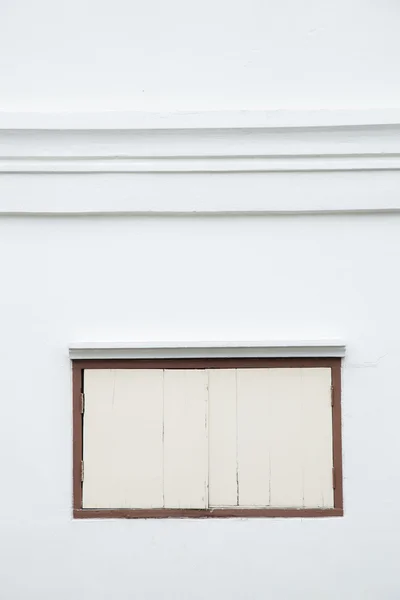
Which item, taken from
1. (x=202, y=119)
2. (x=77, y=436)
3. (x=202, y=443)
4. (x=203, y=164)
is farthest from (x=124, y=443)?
(x=202, y=119)

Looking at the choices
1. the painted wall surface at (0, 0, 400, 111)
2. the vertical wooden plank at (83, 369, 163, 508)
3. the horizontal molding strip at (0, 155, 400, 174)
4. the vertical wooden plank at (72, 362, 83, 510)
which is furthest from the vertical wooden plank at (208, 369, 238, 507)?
the painted wall surface at (0, 0, 400, 111)

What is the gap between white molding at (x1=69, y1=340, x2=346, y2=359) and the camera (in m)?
4.26

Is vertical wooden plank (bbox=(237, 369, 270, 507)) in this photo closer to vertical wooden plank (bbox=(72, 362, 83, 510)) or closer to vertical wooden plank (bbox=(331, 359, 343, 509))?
vertical wooden plank (bbox=(331, 359, 343, 509))

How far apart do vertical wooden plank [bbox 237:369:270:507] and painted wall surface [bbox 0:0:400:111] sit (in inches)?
67.2

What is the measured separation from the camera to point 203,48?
4.41m

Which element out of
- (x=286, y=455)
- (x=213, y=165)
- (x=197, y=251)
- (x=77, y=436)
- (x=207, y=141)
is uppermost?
(x=207, y=141)

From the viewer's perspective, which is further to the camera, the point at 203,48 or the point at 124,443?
the point at 203,48

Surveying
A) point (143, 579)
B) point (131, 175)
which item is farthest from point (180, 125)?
point (143, 579)

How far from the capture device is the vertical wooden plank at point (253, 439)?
4.30 metres

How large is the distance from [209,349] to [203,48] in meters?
1.83

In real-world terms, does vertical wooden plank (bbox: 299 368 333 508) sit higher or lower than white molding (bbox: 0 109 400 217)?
lower

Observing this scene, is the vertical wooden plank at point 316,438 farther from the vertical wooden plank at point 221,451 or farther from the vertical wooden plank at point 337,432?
the vertical wooden plank at point 221,451

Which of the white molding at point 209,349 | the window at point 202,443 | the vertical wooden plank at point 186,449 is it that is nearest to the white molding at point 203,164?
the white molding at point 209,349

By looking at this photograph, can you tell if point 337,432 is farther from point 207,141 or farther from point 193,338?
point 207,141
